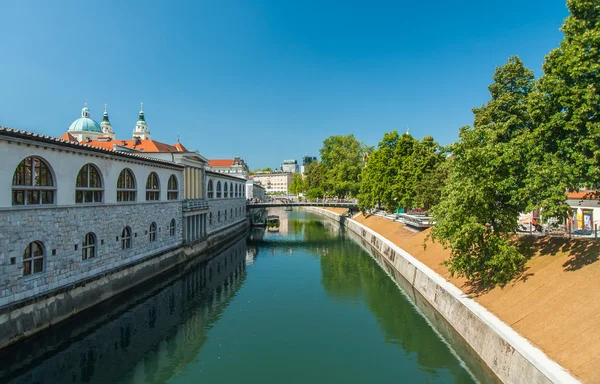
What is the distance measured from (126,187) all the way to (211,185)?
23.6m

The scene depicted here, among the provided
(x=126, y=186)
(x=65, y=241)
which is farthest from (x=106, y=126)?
(x=65, y=241)

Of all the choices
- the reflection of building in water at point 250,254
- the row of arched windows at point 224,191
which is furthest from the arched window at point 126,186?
the row of arched windows at point 224,191

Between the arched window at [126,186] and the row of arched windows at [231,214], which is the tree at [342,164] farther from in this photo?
the arched window at [126,186]

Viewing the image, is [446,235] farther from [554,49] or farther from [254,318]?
[254,318]

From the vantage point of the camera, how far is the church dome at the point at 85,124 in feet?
261

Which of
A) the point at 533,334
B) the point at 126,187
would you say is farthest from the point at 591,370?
the point at 126,187

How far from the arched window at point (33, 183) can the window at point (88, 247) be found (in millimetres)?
3608

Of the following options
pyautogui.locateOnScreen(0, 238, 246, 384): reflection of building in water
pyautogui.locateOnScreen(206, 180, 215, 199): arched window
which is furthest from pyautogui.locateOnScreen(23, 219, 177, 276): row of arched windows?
pyautogui.locateOnScreen(206, 180, 215, 199): arched window

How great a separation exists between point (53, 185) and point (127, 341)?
957 cm

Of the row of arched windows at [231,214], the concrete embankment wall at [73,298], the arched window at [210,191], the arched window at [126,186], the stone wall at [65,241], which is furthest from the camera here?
the arched window at [210,191]

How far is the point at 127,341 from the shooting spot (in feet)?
61.3

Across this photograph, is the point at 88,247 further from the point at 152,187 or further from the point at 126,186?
the point at 152,187

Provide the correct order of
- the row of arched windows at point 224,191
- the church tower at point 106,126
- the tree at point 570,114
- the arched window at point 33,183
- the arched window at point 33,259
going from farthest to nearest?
the church tower at point 106,126
the row of arched windows at point 224,191
the arched window at point 33,259
the arched window at point 33,183
the tree at point 570,114

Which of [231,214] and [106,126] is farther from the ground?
[106,126]
